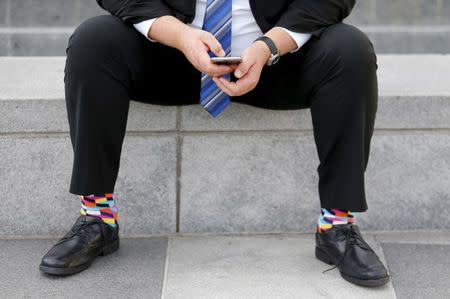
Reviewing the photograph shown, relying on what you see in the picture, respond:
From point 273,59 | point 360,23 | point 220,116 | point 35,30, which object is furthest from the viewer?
point 360,23

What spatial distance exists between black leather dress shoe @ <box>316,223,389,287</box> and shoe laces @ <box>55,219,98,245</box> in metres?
0.71

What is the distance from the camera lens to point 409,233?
8.89 feet

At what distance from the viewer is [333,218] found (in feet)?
7.72

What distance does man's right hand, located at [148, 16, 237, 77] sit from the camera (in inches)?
86.2

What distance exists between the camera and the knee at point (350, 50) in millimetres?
2203

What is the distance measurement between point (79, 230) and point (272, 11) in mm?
892

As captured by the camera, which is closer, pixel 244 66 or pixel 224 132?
pixel 244 66

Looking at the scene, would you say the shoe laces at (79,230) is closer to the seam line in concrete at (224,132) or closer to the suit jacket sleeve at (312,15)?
the seam line in concrete at (224,132)

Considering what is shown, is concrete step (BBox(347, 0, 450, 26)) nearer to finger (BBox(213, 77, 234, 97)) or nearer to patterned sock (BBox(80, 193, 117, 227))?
finger (BBox(213, 77, 234, 97))

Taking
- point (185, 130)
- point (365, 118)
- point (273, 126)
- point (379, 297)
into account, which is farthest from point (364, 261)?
point (185, 130)

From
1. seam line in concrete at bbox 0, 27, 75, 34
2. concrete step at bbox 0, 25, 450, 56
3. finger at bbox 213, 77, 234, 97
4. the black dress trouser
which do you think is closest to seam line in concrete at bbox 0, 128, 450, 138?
the black dress trouser

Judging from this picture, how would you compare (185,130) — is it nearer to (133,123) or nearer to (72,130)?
(133,123)

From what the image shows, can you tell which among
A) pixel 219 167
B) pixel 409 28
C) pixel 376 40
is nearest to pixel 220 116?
pixel 219 167

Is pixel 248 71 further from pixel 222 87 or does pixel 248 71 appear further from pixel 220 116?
pixel 220 116
